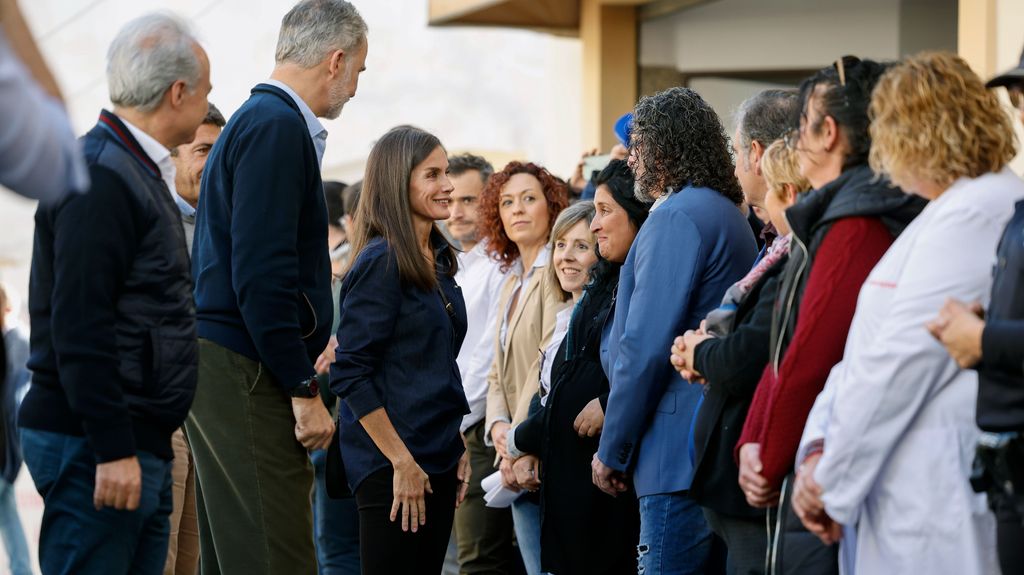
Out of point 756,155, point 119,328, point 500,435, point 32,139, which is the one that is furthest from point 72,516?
point 500,435

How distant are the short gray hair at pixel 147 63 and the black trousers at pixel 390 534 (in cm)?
163

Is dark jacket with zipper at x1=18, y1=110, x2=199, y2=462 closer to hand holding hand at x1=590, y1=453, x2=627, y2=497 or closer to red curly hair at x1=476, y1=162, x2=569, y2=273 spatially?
hand holding hand at x1=590, y1=453, x2=627, y2=497

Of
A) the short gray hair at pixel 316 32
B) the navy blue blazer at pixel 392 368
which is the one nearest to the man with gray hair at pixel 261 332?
the short gray hair at pixel 316 32

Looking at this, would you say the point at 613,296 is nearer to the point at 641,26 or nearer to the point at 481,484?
the point at 481,484

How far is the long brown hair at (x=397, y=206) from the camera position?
450 cm

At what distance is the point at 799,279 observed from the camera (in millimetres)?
3369

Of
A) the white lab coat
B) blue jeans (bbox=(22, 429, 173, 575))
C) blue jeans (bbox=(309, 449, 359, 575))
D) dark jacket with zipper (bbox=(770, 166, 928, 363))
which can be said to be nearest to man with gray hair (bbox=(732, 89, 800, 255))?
dark jacket with zipper (bbox=(770, 166, 928, 363))

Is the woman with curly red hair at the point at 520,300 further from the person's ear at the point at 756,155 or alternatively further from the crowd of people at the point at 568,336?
the person's ear at the point at 756,155

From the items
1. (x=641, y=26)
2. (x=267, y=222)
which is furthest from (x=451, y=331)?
(x=641, y=26)

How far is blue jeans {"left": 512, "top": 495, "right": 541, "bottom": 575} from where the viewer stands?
5.41 m

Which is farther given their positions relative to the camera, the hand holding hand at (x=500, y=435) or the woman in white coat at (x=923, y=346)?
the hand holding hand at (x=500, y=435)

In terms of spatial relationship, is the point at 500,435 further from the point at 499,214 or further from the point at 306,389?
the point at 306,389

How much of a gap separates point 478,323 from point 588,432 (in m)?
1.89

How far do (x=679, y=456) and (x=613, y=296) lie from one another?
919 millimetres
